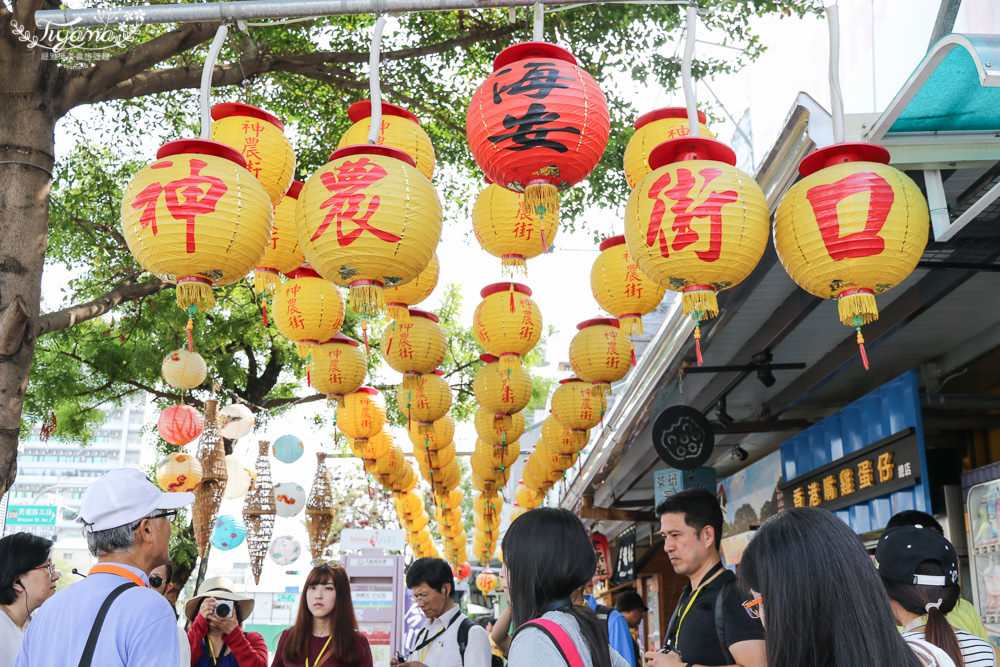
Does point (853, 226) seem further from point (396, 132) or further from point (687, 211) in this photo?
point (396, 132)

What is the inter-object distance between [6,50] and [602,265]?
4.41 m

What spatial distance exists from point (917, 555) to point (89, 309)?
6.61 meters

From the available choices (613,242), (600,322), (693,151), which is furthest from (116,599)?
(600,322)

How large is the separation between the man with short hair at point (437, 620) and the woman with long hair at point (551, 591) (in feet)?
8.76

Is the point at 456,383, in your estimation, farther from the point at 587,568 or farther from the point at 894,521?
the point at 587,568

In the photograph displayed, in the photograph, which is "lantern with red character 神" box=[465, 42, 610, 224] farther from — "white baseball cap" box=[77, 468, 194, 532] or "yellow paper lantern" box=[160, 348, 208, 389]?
"yellow paper lantern" box=[160, 348, 208, 389]

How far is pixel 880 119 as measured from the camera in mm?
3625

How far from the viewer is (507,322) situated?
632 cm

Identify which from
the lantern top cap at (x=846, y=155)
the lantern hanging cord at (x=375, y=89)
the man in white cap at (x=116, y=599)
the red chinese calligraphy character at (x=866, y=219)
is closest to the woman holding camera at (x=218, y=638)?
the man in white cap at (x=116, y=599)

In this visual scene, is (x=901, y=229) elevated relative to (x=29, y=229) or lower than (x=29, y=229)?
lower

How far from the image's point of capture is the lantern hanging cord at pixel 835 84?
3.54 meters

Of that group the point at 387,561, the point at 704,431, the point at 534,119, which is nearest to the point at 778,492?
the point at 704,431

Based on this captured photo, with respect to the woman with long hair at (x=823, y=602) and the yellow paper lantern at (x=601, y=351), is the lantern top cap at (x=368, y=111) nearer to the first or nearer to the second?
the yellow paper lantern at (x=601, y=351)

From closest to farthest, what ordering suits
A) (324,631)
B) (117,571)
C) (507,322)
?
(117,571)
(324,631)
(507,322)
